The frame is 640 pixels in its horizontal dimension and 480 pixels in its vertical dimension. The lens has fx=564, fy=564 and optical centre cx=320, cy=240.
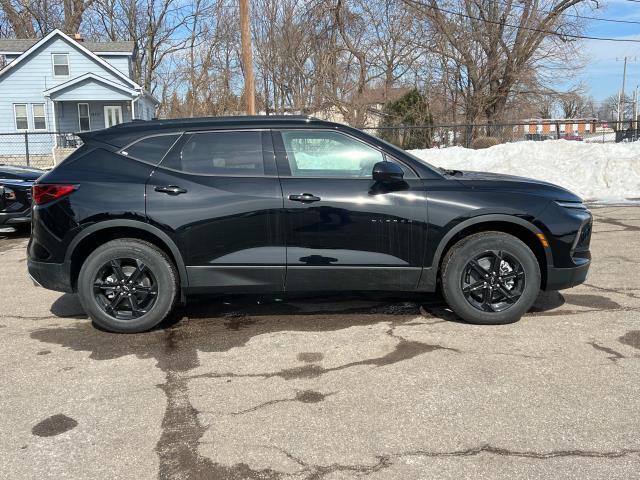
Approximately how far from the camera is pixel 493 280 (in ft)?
15.7

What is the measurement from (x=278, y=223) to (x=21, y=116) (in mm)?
32304

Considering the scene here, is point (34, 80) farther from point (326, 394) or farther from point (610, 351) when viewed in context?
point (610, 351)

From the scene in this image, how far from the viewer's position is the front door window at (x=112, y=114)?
105 feet

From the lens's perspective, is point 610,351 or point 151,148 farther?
point 151,148

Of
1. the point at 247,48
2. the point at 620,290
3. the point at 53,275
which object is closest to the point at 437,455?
the point at 53,275

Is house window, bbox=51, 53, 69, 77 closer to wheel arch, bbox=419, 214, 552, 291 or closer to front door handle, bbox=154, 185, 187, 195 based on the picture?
front door handle, bbox=154, 185, 187, 195

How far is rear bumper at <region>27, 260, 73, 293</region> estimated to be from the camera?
470 centimetres

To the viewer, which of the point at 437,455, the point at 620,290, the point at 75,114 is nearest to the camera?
the point at 437,455

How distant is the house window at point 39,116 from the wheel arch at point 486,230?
105 ft

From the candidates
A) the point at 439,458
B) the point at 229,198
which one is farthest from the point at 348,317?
the point at 439,458

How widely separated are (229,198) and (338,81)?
96.4 ft

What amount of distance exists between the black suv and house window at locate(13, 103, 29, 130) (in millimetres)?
30956

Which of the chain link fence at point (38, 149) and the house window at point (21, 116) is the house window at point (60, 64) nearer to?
the house window at point (21, 116)

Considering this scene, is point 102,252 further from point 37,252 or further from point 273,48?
point 273,48
